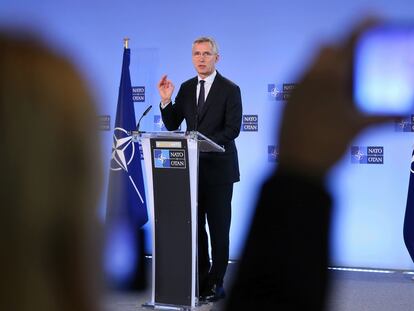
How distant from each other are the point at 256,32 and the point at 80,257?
15.7 ft

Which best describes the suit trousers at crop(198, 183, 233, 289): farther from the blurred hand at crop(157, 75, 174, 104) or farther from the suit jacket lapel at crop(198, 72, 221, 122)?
the blurred hand at crop(157, 75, 174, 104)

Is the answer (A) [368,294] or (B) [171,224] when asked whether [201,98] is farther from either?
(A) [368,294]

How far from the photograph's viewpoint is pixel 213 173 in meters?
3.39

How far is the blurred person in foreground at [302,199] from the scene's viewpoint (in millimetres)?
504

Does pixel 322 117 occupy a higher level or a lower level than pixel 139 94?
lower

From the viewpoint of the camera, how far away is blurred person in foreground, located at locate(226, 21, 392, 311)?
504mm

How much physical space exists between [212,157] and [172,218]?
50cm

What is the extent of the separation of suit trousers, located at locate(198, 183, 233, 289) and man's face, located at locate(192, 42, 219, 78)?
28.6 inches

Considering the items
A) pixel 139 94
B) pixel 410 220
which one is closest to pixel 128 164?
pixel 139 94

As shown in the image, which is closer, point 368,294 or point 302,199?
point 302,199

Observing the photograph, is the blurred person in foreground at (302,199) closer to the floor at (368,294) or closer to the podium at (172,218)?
the podium at (172,218)

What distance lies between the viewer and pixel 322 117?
520 millimetres

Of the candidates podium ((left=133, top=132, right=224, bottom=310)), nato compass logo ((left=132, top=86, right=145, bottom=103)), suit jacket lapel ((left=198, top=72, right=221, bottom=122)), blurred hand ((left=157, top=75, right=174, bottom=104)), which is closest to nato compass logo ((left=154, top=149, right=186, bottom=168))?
podium ((left=133, top=132, right=224, bottom=310))

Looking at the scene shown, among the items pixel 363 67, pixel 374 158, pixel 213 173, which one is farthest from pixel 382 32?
pixel 374 158
